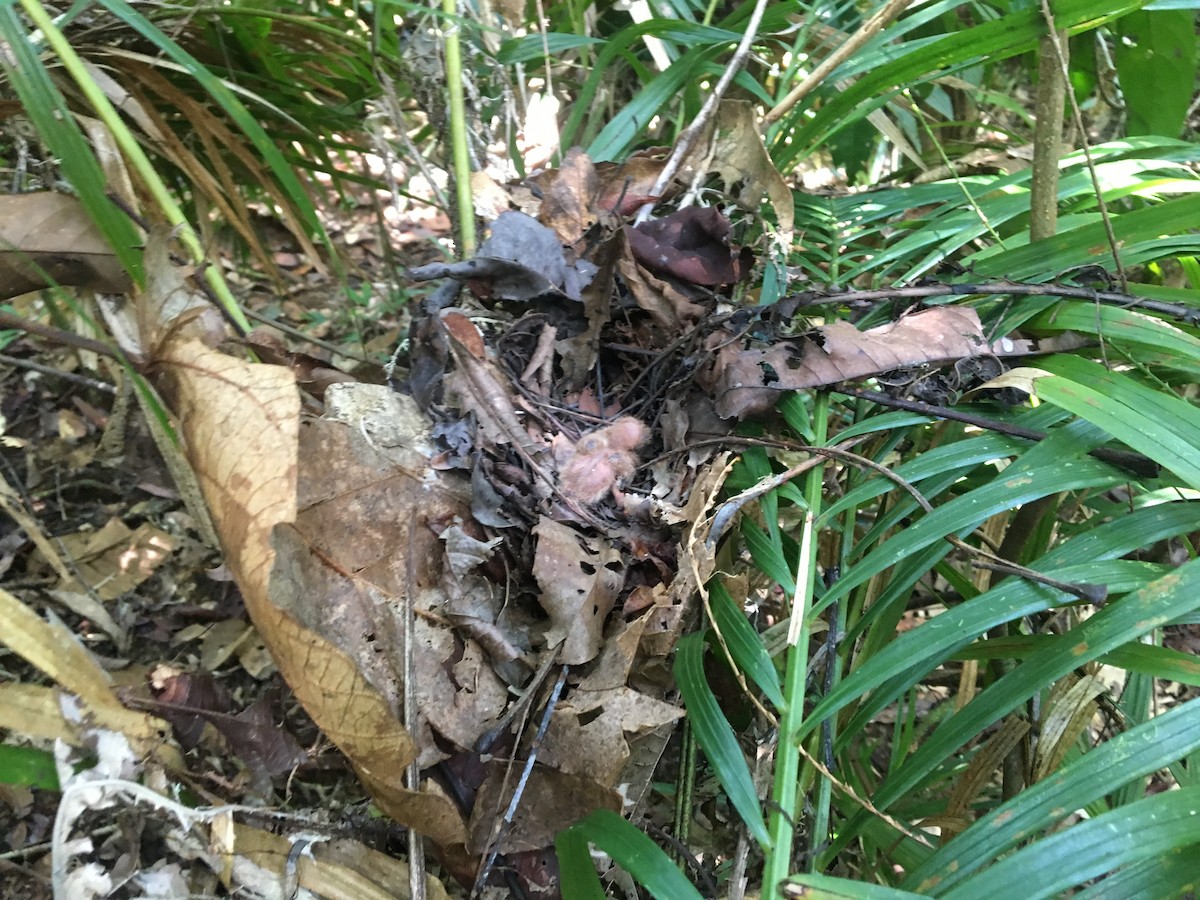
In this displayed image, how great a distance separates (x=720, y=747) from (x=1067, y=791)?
0.25m

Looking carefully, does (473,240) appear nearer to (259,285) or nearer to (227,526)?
(227,526)

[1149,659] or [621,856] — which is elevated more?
[1149,659]

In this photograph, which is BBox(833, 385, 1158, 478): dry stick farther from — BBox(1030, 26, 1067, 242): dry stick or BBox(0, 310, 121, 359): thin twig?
BBox(0, 310, 121, 359): thin twig

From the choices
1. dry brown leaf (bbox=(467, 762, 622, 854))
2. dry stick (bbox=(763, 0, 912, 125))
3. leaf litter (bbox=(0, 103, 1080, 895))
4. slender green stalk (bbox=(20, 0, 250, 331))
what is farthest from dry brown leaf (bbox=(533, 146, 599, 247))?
dry brown leaf (bbox=(467, 762, 622, 854))

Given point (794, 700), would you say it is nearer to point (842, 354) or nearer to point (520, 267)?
point (842, 354)

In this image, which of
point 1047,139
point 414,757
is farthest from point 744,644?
point 1047,139

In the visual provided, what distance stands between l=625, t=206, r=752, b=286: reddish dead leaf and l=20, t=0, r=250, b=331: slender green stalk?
1.58 feet

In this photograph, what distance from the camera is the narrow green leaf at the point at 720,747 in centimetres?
54

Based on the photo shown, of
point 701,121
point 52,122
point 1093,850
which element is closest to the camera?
point 1093,850

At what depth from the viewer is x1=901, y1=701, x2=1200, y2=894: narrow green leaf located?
474 mm

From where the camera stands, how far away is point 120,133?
2.54 feet

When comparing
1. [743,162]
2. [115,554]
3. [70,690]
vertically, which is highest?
[743,162]

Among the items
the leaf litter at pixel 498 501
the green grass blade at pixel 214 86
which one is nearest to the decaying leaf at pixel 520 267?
the leaf litter at pixel 498 501

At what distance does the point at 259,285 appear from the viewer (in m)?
1.94
